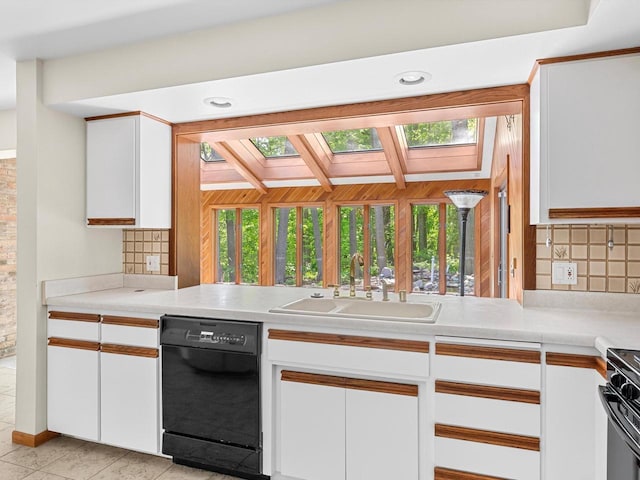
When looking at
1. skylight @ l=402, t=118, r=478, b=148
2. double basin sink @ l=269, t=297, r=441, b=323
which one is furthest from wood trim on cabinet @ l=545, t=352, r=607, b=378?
skylight @ l=402, t=118, r=478, b=148

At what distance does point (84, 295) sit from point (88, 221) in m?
0.51

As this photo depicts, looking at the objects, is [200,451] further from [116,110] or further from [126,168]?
[116,110]

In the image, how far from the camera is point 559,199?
191cm

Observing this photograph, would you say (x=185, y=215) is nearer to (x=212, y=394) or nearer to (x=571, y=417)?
(x=212, y=394)

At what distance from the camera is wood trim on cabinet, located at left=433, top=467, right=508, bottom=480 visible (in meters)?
1.74

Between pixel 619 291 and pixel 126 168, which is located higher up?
pixel 126 168

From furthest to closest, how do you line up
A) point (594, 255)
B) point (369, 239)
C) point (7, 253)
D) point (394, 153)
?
1. point (369, 239)
2. point (394, 153)
3. point (7, 253)
4. point (594, 255)

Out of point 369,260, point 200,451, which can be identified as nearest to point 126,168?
point 200,451

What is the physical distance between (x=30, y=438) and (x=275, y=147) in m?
4.00

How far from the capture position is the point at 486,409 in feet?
5.71

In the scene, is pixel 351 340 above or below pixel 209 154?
below

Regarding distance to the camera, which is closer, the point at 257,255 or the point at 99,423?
the point at 99,423

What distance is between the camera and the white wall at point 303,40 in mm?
1725

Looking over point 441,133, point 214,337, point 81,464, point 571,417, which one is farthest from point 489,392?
point 441,133
